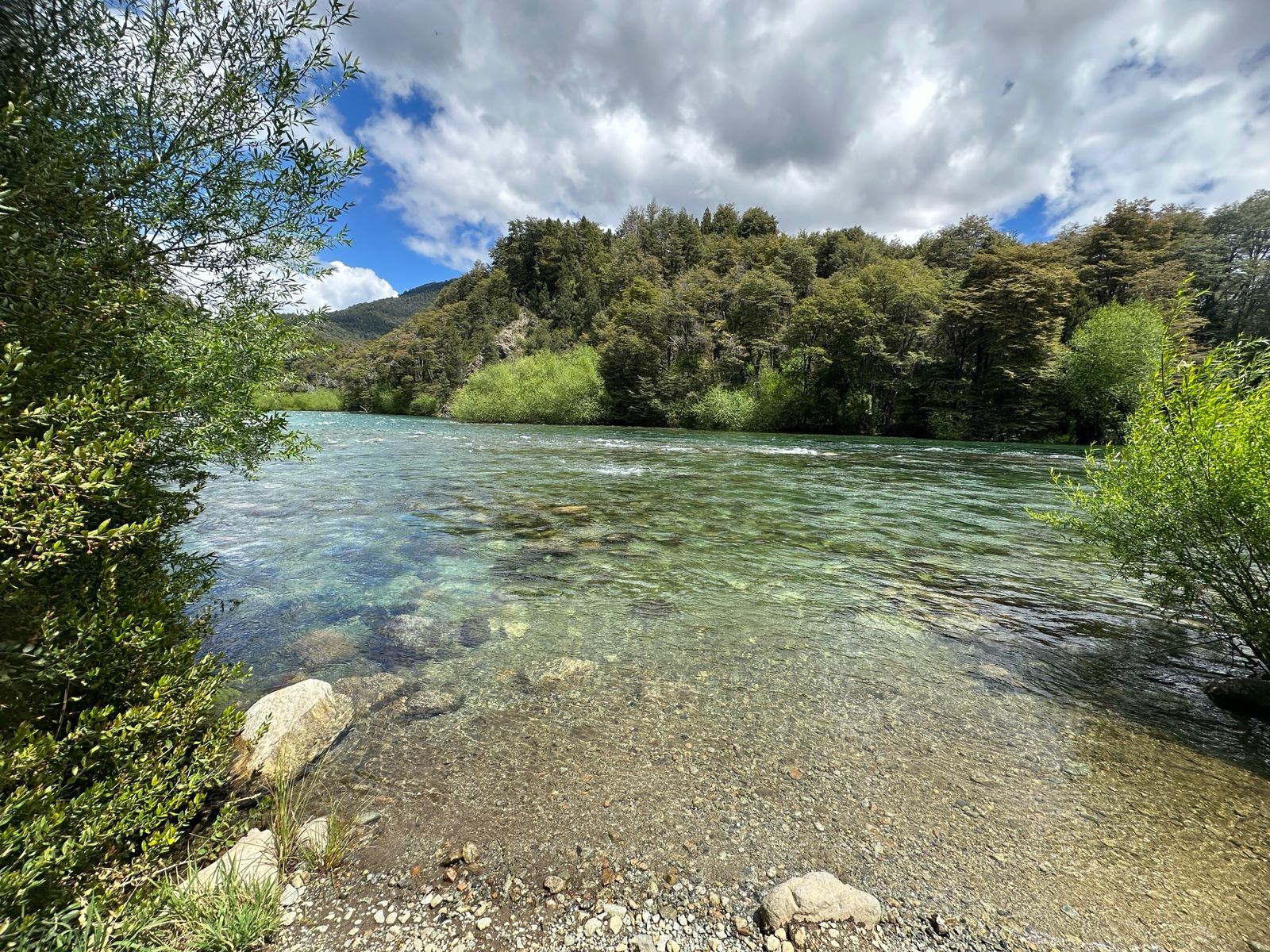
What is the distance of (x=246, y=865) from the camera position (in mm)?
2975

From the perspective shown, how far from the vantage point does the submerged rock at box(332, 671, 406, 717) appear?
16.3 ft

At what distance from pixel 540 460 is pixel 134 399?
851 inches

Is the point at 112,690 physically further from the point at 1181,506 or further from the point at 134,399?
the point at 1181,506

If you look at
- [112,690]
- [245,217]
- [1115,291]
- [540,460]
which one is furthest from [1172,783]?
[1115,291]

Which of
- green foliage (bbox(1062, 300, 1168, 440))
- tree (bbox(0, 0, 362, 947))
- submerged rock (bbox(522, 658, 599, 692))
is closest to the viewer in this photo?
tree (bbox(0, 0, 362, 947))

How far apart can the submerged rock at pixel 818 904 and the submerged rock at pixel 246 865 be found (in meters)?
2.89

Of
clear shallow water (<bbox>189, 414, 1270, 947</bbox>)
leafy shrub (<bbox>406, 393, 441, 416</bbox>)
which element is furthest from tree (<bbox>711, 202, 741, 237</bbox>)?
clear shallow water (<bbox>189, 414, 1270, 947</bbox>)

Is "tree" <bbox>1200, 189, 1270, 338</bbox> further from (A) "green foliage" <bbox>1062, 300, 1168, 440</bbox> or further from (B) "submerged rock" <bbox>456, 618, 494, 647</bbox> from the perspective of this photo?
(B) "submerged rock" <bbox>456, 618, 494, 647</bbox>

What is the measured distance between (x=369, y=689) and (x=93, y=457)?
3.88m

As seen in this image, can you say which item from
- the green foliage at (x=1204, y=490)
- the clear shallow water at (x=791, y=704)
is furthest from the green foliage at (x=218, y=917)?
the green foliage at (x=1204, y=490)

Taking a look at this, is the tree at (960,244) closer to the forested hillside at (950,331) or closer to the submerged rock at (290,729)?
the forested hillside at (950,331)

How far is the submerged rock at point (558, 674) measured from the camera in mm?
5402

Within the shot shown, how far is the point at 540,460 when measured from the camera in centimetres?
2408

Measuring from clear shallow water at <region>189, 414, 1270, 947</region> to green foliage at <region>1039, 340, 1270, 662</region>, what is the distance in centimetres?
115
